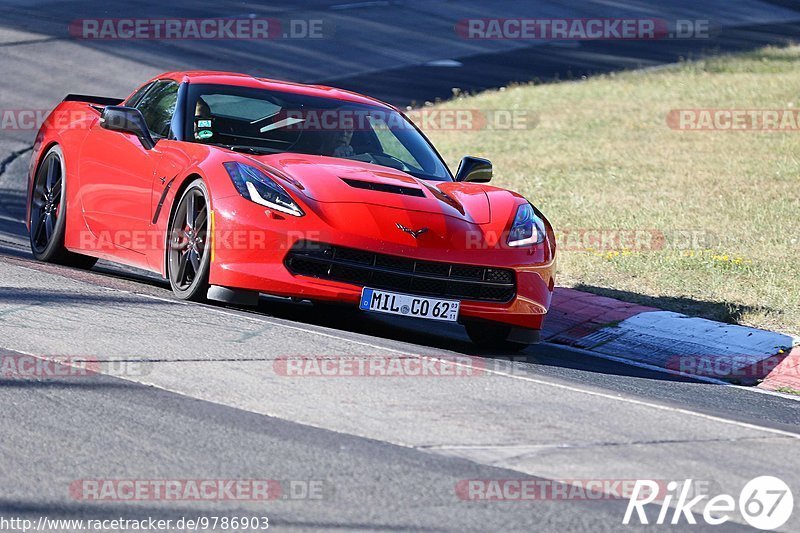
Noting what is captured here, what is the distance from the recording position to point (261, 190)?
7.62m

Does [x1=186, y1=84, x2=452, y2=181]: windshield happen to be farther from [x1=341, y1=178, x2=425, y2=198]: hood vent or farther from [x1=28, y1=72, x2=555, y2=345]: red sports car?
[x1=341, y1=178, x2=425, y2=198]: hood vent

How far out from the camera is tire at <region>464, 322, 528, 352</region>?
8531 millimetres

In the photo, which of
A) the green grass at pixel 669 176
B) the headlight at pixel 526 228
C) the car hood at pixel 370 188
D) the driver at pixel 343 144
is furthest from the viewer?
the green grass at pixel 669 176

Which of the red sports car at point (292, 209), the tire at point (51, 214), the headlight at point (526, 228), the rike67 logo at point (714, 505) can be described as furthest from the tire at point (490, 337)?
the rike67 logo at point (714, 505)

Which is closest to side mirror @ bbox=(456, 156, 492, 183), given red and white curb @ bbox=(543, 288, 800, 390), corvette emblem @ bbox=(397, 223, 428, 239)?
red and white curb @ bbox=(543, 288, 800, 390)

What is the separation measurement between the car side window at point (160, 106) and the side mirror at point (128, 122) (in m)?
0.15

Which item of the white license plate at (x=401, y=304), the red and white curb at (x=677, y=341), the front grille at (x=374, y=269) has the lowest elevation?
the red and white curb at (x=677, y=341)

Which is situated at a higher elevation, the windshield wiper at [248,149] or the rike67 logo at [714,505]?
the windshield wiper at [248,149]

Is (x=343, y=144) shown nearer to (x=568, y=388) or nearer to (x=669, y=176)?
(x=568, y=388)

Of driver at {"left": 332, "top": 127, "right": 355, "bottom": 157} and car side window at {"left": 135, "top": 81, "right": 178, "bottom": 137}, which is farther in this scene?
car side window at {"left": 135, "top": 81, "right": 178, "bottom": 137}

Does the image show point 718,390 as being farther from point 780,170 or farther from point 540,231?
point 780,170

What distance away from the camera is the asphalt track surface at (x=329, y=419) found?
4559 millimetres

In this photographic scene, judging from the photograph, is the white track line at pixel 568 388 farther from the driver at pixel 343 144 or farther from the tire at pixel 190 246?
the driver at pixel 343 144

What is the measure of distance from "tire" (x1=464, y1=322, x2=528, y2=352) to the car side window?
2368 millimetres
